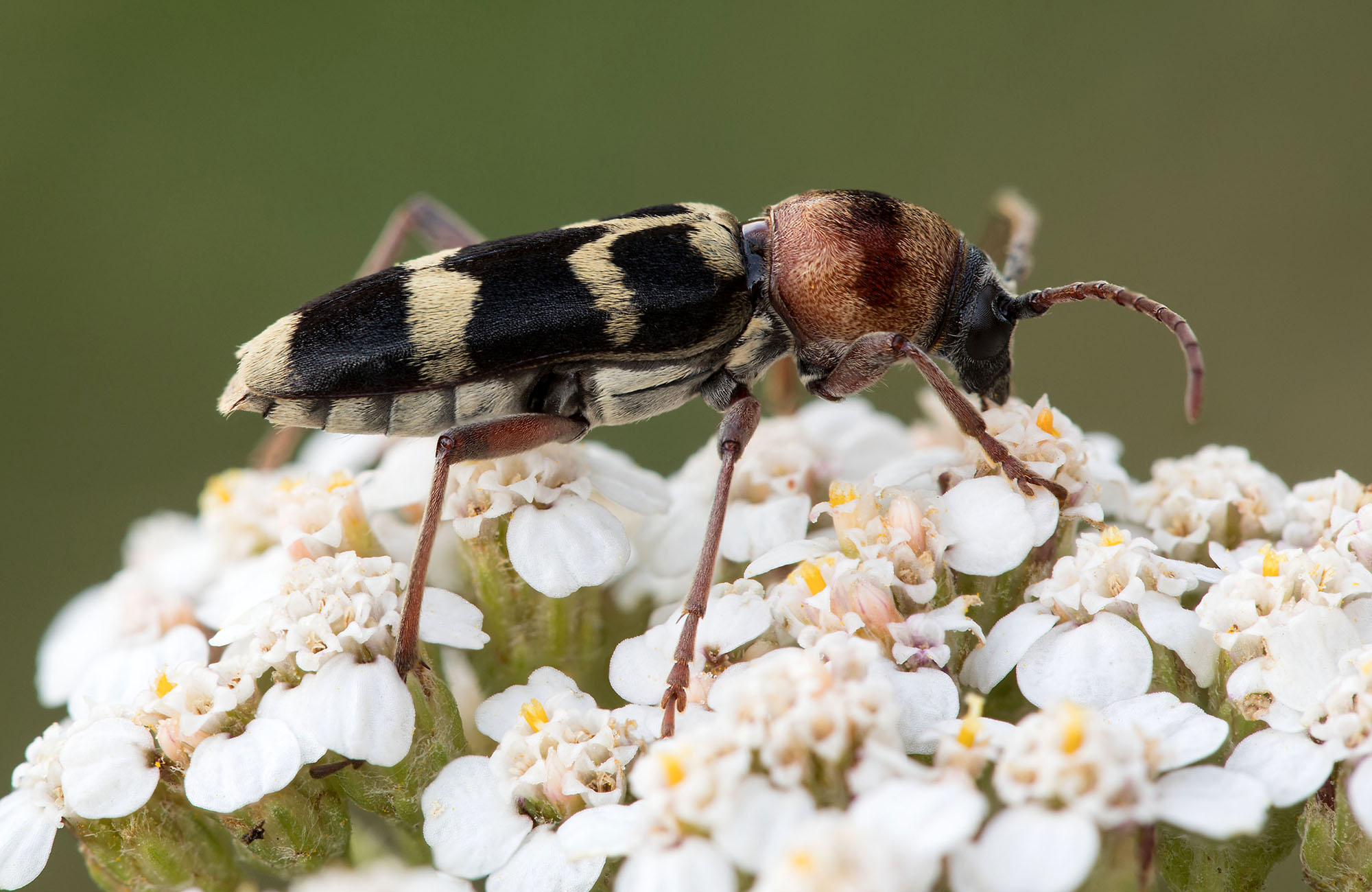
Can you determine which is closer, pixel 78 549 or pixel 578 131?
pixel 78 549

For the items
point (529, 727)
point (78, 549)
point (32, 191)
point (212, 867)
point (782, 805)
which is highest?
point (32, 191)

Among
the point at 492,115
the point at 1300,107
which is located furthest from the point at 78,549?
the point at 1300,107

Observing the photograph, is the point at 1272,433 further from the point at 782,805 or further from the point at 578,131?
the point at 782,805

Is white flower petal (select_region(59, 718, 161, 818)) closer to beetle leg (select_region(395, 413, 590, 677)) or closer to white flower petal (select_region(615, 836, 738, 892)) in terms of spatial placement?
beetle leg (select_region(395, 413, 590, 677))

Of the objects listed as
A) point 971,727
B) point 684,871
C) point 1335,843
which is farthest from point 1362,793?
point 684,871

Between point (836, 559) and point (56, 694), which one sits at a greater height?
point (836, 559)

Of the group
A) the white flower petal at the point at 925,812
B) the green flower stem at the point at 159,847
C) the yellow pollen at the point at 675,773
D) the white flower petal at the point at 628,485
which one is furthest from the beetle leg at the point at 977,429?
the green flower stem at the point at 159,847

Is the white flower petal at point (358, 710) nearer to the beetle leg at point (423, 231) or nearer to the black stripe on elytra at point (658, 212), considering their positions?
the black stripe on elytra at point (658, 212)
